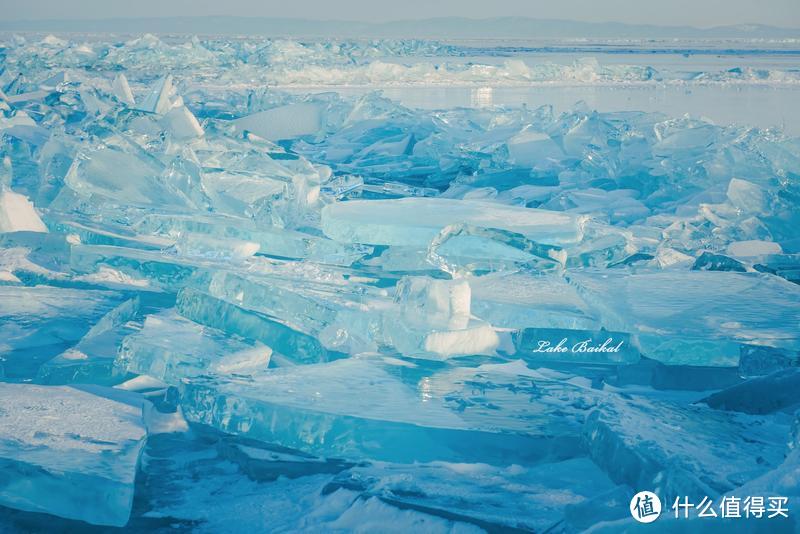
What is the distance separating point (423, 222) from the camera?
257 cm

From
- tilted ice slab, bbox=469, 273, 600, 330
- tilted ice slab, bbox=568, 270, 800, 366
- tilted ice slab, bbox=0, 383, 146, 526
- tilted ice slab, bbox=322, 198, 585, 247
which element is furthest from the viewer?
tilted ice slab, bbox=322, 198, 585, 247

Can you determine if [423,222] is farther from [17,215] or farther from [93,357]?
[17,215]

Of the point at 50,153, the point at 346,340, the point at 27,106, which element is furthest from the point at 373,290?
the point at 27,106

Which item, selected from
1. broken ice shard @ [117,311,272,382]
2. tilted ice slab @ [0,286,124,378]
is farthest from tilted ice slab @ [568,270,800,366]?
tilted ice slab @ [0,286,124,378]

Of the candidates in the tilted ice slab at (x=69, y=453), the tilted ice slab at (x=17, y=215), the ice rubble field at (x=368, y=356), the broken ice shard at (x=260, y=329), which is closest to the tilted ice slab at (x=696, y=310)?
the ice rubble field at (x=368, y=356)

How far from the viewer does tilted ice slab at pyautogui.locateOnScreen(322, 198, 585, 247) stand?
251cm

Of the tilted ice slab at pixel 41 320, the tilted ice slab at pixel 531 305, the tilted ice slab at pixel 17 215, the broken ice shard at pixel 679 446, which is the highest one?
the tilted ice slab at pixel 17 215

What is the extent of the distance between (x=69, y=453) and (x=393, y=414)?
0.54m

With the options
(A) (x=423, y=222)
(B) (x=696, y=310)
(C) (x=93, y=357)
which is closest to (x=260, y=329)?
(C) (x=93, y=357)

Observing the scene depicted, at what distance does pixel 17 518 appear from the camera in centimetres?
122

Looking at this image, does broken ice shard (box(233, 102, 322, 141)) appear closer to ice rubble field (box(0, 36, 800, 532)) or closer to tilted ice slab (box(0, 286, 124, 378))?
ice rubble field (box(0, 36, 800, 532))

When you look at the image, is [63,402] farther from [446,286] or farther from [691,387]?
[691,387]

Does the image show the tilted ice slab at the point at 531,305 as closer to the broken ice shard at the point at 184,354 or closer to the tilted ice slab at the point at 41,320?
the broken ice shard at the point at 184,354

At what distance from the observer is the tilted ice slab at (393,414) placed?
1.42m
